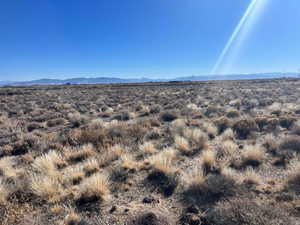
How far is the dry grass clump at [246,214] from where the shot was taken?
121 inches

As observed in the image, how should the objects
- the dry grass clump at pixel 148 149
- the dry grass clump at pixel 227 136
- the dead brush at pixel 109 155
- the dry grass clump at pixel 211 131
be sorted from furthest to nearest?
the dry grass clump at pixel 211 131, the dry grass clump at pixel 227 136, the dry grass clump at pixel 148 149, the dead brush at pixel 109 155

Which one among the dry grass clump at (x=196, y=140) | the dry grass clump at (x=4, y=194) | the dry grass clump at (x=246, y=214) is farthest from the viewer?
the dry grass clump at (x=196, y=140)

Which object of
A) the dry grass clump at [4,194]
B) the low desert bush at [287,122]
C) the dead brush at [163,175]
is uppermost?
the low desert bush at [287,122]

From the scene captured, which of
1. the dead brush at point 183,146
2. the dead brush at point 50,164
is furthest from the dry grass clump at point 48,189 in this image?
the dead brush at point 183,146

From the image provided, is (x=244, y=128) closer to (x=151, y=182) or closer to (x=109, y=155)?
(x=151, y=182)

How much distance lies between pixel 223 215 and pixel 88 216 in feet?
8.17

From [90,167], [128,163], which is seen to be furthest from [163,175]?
[90,167]

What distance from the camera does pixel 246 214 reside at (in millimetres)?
3195

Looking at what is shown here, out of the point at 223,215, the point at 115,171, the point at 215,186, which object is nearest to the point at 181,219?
the point at 223,215

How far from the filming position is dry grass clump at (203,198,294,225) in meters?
3.08

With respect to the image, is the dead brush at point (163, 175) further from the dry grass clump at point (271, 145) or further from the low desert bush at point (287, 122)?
the low desert bush at point (287, 122)

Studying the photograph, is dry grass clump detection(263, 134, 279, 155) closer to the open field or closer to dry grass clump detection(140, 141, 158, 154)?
the open field

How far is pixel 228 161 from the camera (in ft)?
18.6

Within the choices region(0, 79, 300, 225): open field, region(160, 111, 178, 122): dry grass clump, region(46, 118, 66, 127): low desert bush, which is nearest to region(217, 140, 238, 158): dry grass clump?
region(0, 79, 300, 225): open field
